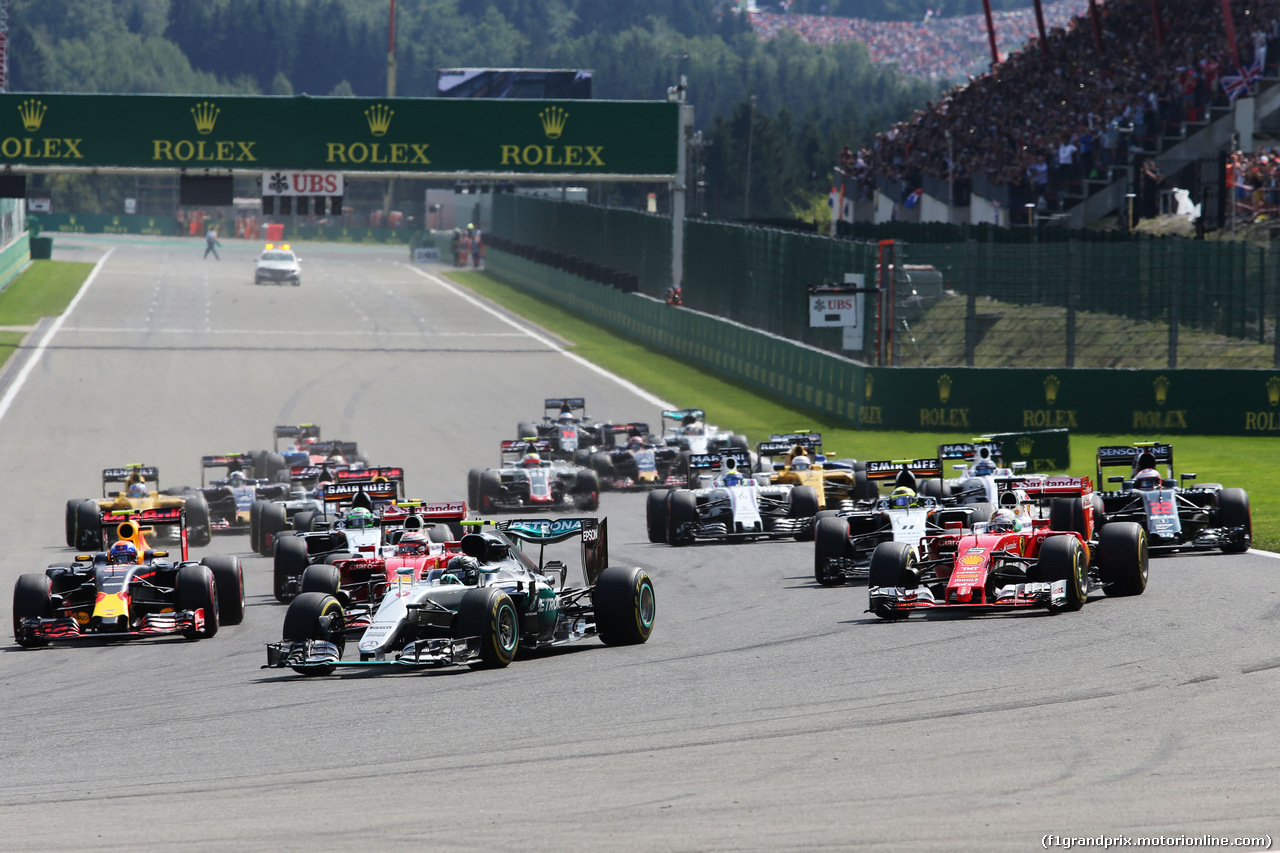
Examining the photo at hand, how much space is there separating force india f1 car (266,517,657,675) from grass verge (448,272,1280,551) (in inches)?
344

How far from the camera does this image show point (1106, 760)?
9.88 m

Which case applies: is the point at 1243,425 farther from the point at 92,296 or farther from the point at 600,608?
the point at 92,296

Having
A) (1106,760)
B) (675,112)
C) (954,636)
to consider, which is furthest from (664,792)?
(675,112)

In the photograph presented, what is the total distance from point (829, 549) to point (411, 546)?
4.30 m

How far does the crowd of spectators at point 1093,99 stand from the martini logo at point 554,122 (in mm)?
16027

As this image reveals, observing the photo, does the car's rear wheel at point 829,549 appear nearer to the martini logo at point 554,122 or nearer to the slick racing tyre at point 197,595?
the slick racing tyre at point 197,595

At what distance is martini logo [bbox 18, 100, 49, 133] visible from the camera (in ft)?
149

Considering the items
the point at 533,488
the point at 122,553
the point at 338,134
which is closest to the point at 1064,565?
the point at 122,553

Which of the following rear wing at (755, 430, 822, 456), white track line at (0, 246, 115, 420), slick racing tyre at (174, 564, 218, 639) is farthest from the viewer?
white track line at (0, 246, 115, 420)

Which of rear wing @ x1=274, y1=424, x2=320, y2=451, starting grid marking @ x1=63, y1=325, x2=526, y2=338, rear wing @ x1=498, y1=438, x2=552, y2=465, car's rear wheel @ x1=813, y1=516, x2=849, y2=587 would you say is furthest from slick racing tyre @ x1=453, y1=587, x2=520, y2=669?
starting grid marking @ x1=63, y1=325, x2=526, y2=338

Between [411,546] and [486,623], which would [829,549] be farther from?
[486,623]

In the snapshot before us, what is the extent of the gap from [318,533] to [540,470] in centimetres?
867

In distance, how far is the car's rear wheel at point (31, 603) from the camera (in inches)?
609

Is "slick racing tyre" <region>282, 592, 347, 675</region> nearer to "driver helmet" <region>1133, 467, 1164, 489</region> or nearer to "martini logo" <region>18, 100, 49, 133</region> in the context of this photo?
"driver helmet" <region>1133, 467, 1164, 489</region>
